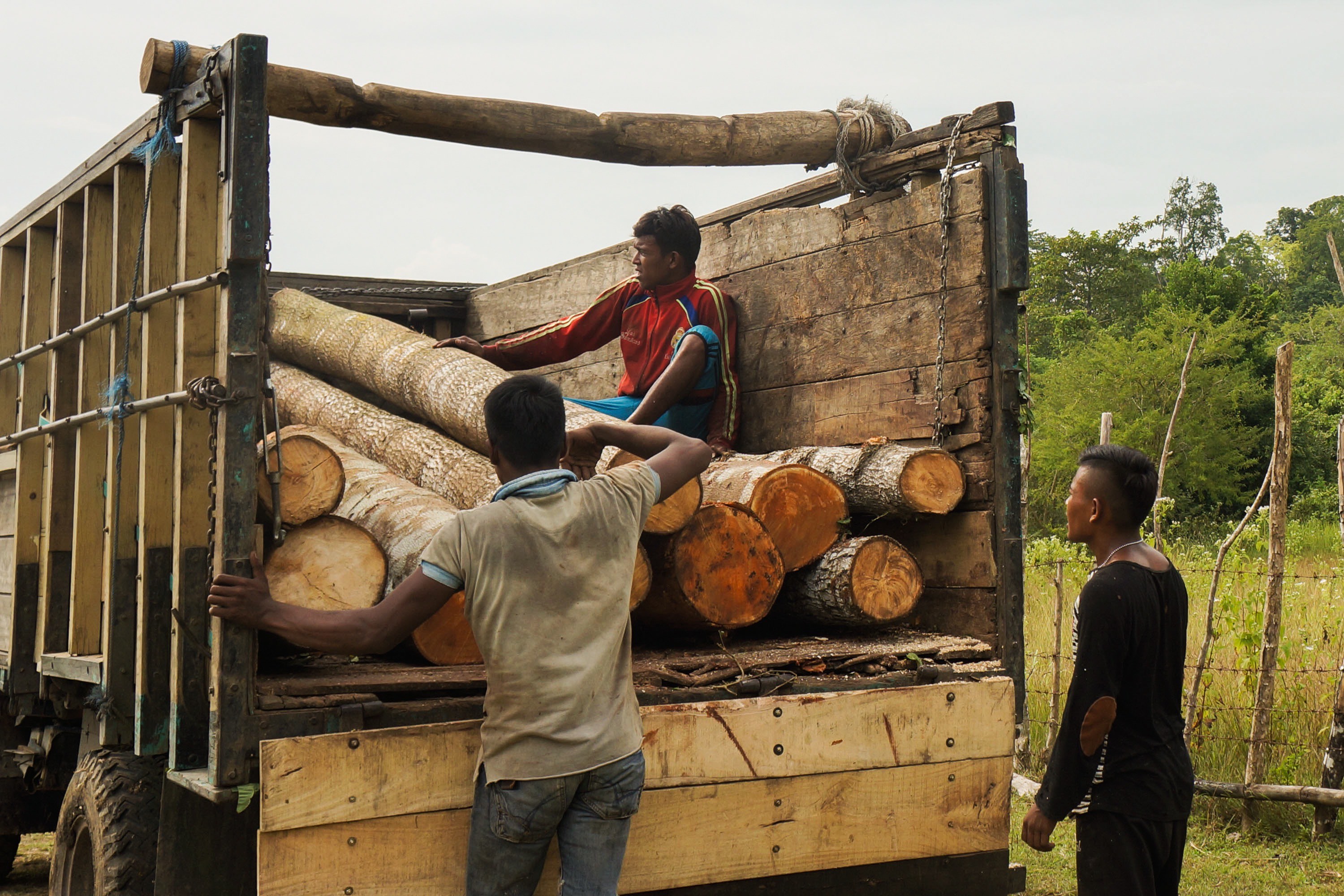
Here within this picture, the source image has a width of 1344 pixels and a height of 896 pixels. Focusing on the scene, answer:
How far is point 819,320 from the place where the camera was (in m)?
4.35

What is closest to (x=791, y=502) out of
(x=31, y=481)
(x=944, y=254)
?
(x=944, y=254)

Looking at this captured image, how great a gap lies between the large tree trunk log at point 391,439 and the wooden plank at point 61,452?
661 millimetres

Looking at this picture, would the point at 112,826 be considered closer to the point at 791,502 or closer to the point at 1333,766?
the point at 791,502

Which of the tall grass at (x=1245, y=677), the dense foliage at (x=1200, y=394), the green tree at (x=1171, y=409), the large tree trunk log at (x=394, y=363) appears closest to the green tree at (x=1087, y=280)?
the dense foliage at (x=1200, y=394)

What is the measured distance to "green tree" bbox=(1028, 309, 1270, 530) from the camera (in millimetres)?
23516

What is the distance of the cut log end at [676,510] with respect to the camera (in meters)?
3.33

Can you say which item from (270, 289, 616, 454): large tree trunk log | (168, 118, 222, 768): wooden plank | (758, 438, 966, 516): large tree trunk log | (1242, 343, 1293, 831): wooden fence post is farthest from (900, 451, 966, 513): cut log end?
(1242, 343, 1293, 831): wooden fence post

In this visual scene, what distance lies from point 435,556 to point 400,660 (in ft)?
2.65

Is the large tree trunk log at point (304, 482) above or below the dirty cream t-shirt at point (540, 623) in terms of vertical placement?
above

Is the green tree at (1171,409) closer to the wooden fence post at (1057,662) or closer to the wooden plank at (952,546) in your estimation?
the wooden fence post at (1057,662)

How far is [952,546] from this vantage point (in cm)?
389

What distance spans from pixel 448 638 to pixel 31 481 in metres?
1.85

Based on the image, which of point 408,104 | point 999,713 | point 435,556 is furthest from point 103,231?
point 999,713

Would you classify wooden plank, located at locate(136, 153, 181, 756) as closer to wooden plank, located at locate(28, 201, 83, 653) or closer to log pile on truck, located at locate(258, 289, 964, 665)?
log pile on truck, located at locate(258, 289, 964, 665)
